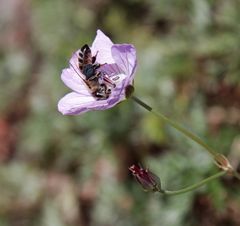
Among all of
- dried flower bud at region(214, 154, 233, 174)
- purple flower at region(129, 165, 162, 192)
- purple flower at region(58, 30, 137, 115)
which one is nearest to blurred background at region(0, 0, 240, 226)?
dried flower bud at region(214, 154, 233, 174)

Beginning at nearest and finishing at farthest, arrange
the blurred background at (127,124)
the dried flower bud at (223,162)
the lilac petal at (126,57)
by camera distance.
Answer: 1. the lilac petal at (126,57)
2. the dried flower bud at (223,162)
3. the blurred background at (127,124)

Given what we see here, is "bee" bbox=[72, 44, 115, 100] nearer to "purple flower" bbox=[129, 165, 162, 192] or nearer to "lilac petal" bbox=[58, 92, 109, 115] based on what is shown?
"lilac petal" bbox=[58, 92, 109, 115]

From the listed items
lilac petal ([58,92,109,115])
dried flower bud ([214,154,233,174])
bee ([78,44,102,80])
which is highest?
bee ([78,44,102,80])

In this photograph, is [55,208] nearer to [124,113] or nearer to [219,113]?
[124,113]

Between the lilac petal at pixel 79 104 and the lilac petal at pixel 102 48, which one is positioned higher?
the lilac petal at pixel 102 48

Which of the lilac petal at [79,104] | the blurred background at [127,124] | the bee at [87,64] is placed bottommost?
the blurred background at [127,124]

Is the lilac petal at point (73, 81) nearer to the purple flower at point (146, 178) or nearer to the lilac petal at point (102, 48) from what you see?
the lilac petal at point (102, 48)

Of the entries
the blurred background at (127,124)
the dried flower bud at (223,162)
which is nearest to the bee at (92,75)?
the dried flower bud at (223,162)
